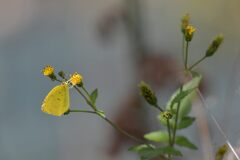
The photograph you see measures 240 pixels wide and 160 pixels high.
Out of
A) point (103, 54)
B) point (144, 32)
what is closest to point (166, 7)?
point (144, 32)

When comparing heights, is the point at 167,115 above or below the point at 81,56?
below

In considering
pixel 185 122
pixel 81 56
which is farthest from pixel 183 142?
pixel 81 56

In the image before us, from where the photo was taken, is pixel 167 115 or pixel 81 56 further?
pixel 81 56

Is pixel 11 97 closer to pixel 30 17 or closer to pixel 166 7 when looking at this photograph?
pixel 30 17

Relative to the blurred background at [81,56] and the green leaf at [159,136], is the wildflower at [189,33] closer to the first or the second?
the green leaf at [159,136]

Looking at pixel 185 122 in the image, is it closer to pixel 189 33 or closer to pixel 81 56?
pixel 189 33

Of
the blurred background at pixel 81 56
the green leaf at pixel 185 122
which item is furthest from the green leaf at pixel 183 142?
Answer: the blurred background at pixel 81 56
